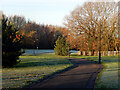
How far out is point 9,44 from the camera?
1795 centimetres

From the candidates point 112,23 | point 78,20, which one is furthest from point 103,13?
point 78,20

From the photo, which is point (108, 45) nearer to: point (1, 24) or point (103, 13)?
point (103, 13)

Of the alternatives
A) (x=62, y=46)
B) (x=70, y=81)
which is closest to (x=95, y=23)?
(x=62, y=46)

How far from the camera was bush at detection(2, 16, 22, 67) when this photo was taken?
17.6 metres

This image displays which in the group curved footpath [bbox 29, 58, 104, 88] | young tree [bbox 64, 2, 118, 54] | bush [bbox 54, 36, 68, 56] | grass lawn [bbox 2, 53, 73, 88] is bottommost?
grass lawn [bbox 2, 53, 73, 88]

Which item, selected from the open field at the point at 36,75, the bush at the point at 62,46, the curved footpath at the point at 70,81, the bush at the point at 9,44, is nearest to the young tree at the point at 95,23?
the bush at the point at 62,46

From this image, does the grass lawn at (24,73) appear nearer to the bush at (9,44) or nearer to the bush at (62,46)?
the bush at (9,44)

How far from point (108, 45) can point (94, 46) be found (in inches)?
132

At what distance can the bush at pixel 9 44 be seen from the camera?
57.6ft

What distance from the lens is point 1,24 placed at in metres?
17.3

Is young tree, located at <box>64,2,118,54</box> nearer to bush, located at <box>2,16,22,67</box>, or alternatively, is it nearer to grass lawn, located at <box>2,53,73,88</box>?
grass lawn, located at <box>2,53,73,88</box>

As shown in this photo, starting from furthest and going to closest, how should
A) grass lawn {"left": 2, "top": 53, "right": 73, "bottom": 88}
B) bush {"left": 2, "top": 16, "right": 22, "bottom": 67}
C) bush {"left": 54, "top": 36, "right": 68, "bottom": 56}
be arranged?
bush {"left": 54, "top": 36, "right": 68, "bottom": 56} < bush {"left": 2, "top": 16, "right": 22, "bottom": 67} < grass lawn {"left": 2, "top": 53, "right": 73, "bottom": 88}

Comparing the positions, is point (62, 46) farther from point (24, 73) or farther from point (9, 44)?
point (24, 73)

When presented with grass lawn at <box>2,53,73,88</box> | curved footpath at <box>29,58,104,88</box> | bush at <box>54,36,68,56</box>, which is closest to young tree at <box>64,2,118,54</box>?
bush at <box>54,36,68,56</box>
